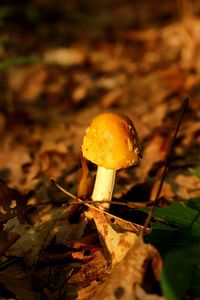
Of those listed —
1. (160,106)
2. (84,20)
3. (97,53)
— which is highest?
(84,20)

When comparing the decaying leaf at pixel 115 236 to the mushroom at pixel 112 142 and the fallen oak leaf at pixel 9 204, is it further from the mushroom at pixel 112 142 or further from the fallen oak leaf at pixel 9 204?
the fallen oak leaf at pixel 9 204

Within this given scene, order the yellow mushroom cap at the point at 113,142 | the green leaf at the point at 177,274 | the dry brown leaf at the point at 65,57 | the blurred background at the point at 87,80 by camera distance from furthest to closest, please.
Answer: the dry brown leaf at the point at 65,57
the blurred background at the point at 87,80
the yellow mushroom cap at the point at 113,142
the green leaf at the point at 177,274

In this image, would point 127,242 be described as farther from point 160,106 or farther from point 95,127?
point 160,106

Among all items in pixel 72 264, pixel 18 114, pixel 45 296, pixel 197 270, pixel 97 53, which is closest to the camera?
pixel 197 270

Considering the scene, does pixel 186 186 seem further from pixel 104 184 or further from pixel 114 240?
pixel 114 240

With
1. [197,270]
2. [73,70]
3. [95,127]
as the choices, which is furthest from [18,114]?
[197,270]

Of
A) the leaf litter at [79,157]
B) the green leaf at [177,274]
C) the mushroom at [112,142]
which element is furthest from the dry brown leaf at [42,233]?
the green leaf at [177,274]

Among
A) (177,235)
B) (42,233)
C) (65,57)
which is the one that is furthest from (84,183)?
(65,57)

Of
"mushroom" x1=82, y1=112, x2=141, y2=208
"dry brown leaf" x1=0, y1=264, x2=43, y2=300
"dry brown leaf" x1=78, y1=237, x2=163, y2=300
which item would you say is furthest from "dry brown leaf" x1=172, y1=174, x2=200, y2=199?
"dry brown leaf" x1=0, y1=264, x2=43, y2=300
